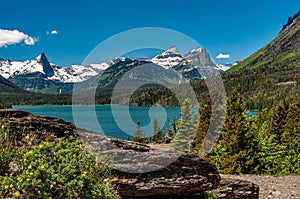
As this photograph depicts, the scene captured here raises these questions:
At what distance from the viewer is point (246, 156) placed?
25797mm

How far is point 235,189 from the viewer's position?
9898mm

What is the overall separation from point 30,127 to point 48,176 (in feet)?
9.22

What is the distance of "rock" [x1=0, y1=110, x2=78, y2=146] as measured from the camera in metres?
7.05

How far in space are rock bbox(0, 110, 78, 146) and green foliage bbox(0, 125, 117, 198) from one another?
2.95 ft

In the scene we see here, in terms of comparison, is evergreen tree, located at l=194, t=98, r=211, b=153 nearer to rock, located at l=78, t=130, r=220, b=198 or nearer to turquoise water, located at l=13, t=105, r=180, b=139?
turquoise water, located at l=13, t=105, r=180, b=139

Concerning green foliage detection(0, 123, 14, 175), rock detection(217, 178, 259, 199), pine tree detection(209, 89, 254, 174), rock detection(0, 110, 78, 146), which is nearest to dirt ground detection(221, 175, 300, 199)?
rock detection(217, 178, 259, 199)

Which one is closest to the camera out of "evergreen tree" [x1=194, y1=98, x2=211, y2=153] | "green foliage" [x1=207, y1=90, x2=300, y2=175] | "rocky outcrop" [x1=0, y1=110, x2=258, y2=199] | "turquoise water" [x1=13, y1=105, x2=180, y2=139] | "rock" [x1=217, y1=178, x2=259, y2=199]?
"rocky outcrop" [x1=0, y1=110, x2=258, y2=199]

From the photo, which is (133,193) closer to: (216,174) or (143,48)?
(216,174)

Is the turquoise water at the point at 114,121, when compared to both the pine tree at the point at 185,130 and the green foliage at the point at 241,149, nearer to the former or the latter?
the pine tree at the point at 185,130

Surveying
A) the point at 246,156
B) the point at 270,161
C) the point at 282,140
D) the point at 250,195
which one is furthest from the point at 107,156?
the point at 282,140

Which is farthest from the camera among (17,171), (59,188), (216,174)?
(216,174)

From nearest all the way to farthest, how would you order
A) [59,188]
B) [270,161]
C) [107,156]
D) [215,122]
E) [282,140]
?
[59,188], [107,156], [270,161], [215,122], [282,140]

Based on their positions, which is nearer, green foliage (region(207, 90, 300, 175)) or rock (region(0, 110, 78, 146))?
rock (region(0, 110, 78, 146))

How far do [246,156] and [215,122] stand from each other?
→ 629 cm
